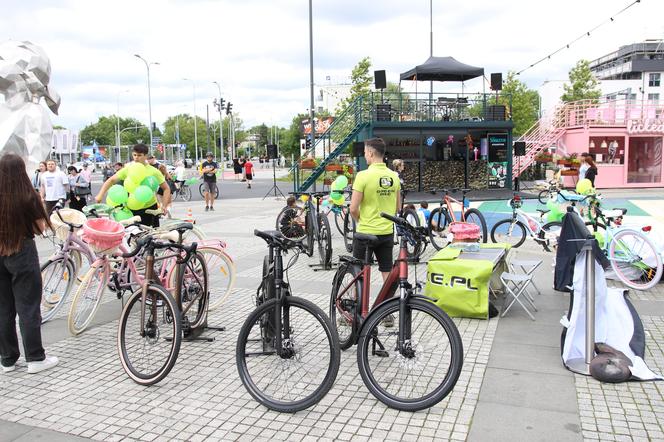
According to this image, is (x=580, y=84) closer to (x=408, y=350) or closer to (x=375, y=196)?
(x=375, y=196)

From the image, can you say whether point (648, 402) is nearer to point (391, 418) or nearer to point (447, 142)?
point (391, 418)

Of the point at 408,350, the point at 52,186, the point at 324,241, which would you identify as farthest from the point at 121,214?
the point at 52,186

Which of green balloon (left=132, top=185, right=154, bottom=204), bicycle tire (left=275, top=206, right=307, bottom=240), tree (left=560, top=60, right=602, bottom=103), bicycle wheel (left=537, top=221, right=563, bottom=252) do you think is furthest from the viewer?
tree (left=560, top=60, right=602, bottom=103)

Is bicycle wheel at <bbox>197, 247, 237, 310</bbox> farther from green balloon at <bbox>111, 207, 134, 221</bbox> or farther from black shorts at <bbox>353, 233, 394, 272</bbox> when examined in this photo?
black shorts at <bbox>353, 233, 394, 272</bbox>

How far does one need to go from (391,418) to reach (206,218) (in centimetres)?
1399

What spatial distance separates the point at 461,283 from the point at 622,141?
24356 millimetres

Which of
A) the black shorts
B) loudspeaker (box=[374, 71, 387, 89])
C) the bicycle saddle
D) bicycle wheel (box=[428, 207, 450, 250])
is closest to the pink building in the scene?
loudspeaker (box=[374, 71, 387, 89])

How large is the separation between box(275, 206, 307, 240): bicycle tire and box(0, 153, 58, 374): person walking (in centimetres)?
588

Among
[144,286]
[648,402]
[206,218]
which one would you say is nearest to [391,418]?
[648,402]

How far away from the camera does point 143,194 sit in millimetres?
7535

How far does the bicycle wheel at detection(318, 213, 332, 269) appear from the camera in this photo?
29.8 ft

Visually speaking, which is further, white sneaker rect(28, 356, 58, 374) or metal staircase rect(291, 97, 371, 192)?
metal staircase rect(291, 97, 371, 192)

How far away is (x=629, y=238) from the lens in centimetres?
756

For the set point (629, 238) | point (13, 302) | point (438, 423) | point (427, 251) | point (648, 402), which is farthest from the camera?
point (427, 251)
